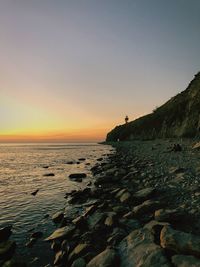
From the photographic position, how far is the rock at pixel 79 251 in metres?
7.85

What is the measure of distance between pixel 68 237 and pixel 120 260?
327 centimetres

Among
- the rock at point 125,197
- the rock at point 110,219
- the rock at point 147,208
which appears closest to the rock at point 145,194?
the rock at point 125,197

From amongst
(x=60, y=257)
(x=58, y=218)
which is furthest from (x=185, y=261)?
(x=58, y=218)

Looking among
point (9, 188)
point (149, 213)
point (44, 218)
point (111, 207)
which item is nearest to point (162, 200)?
point (149, 213)

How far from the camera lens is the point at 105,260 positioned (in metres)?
6.85

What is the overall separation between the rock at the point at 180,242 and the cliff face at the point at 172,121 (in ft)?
113

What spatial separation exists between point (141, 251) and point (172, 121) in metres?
59.7

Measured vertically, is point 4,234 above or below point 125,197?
below

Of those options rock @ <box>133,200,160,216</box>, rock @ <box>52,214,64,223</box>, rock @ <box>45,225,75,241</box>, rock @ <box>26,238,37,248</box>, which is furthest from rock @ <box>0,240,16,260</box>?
rock @ <box>133,200,160,216</box>

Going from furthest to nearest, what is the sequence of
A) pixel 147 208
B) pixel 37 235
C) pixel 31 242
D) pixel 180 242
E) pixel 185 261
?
1. pixel 37 235
2. pixel 147 208
3. pixel 31 242
4. pixel 180 242
5. pixel 185 261

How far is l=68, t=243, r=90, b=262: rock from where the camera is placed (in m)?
7.85

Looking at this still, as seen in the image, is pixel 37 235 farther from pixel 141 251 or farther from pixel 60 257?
pixel 141 251

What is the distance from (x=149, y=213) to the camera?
33.3 ft

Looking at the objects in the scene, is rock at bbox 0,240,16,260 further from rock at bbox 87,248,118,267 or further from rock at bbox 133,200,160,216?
rock at bbox 133,200,160,216
